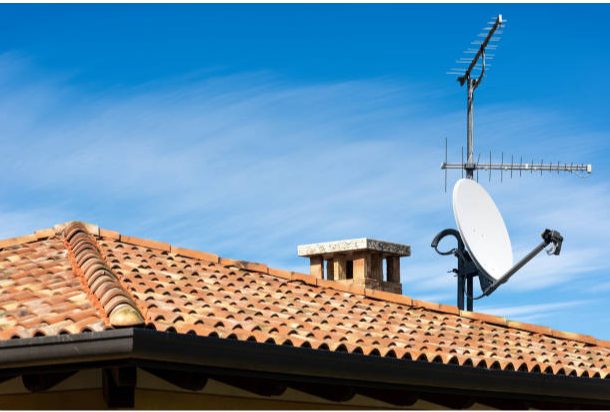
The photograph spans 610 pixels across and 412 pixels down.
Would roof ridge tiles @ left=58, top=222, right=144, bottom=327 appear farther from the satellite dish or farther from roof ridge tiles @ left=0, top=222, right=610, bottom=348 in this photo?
the satellite dish

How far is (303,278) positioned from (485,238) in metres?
4.13

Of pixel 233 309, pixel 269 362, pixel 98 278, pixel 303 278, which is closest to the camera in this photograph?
pixel 269 362

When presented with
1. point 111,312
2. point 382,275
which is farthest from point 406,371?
point 382,275

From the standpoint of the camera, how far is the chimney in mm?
15594

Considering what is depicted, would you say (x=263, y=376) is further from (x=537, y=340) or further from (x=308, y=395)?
(x=537, y=340)

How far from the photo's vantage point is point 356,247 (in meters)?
15.7

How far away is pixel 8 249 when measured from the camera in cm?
1130

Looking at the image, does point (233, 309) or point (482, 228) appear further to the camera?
point (482, 228)

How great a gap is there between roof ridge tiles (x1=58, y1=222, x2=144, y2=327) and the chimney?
5.31 metres

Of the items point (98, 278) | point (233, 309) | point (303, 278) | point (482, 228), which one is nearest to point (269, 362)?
Answer: point (233, 309)

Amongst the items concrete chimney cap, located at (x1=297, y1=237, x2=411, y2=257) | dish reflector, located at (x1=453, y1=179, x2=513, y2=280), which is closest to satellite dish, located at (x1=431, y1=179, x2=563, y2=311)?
dish reflector, located at (x1=453, y1=179, x2=513, y2=280)

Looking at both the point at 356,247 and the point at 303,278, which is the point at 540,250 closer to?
the point at 356,247

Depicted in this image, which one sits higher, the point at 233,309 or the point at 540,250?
the point at 540,250

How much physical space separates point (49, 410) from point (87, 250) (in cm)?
275
